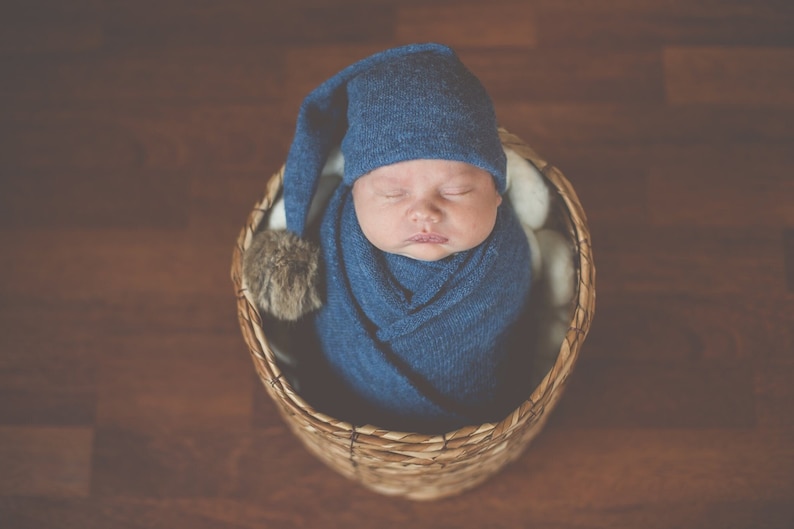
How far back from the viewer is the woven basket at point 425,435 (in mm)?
916

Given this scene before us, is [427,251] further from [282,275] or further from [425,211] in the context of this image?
[282,275]

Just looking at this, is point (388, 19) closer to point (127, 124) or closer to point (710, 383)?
point (127, 124)

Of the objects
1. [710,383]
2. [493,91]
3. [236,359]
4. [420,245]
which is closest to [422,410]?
[420,245]

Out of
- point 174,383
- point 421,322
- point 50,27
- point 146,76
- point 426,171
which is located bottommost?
point 174,383

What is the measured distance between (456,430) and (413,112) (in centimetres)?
43

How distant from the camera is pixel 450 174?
892 millimetres

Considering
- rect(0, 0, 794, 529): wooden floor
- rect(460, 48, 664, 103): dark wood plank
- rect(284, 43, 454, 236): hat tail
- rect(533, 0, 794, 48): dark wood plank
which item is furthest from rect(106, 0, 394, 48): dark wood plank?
rect(284, 43, 454, 236): hat tail

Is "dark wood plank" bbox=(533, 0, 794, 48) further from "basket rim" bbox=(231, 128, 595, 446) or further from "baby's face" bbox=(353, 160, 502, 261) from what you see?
"baby's face" bbox=(353, 160, 502, 261)

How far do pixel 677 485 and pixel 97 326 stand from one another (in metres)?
1.13

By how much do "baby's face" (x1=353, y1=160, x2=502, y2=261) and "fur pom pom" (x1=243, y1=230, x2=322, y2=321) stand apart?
0.13 m

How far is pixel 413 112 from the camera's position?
0.88m

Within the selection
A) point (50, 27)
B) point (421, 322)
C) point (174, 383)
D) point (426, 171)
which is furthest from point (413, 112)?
point (50, 27)

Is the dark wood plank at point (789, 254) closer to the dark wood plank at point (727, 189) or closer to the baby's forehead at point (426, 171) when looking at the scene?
the dark wood plank at point (727, 189)

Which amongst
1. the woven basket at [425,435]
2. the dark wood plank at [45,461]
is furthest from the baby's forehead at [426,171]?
the dark wood plank at [45,461]
